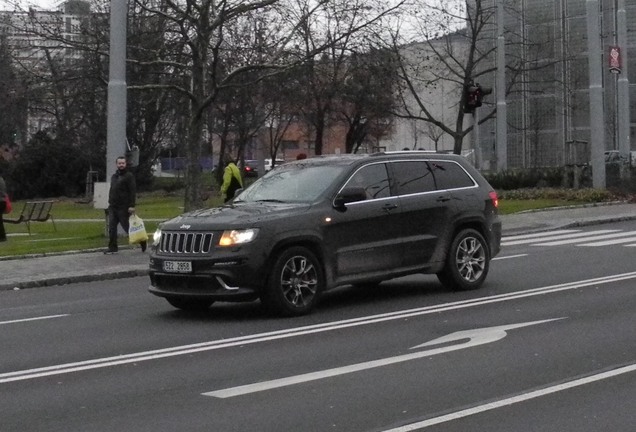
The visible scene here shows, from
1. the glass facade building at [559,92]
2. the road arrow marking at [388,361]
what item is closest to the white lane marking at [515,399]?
the road arrow marking at [388,361]

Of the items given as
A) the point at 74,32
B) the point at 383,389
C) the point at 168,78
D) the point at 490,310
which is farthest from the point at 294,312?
the point at 168,78

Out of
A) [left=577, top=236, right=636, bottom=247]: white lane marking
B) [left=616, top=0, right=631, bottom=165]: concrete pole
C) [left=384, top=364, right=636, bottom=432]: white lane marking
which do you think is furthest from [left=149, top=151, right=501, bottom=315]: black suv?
[left=616, top=0, right=631, bottom=165]: concrete pole

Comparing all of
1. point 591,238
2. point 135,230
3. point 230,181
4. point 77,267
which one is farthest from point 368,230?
point 230,181

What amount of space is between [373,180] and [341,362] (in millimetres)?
4353

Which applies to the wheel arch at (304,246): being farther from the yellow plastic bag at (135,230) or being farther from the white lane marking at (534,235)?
the white lane marking at (534,235)

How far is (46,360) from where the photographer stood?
9.84m

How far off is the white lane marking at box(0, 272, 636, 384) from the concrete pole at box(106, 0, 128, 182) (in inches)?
465

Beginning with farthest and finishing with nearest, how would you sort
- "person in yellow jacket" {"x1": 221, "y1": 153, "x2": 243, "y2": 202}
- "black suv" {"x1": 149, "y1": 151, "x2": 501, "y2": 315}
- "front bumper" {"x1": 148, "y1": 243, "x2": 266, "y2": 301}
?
"person in yellow jacket" {"x1": 221, "y1": 153, "x2": 243, "y2": 202} → "black suv" {"x1": 149, "y1": 151, "x2": 501, "y2": 315} → "front bumper" {"x1": 148, "y1": 243, "x2": 266, "y2": 301}

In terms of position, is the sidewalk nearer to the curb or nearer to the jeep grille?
the curb

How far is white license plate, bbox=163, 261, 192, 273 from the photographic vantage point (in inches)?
471

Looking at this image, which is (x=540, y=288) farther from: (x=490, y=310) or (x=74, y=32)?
(x=74, y=32)

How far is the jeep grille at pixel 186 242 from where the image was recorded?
11.9 metres

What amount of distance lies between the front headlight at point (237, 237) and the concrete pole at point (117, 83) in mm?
12084

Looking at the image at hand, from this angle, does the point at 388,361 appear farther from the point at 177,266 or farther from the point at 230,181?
A: the point at 230,181
